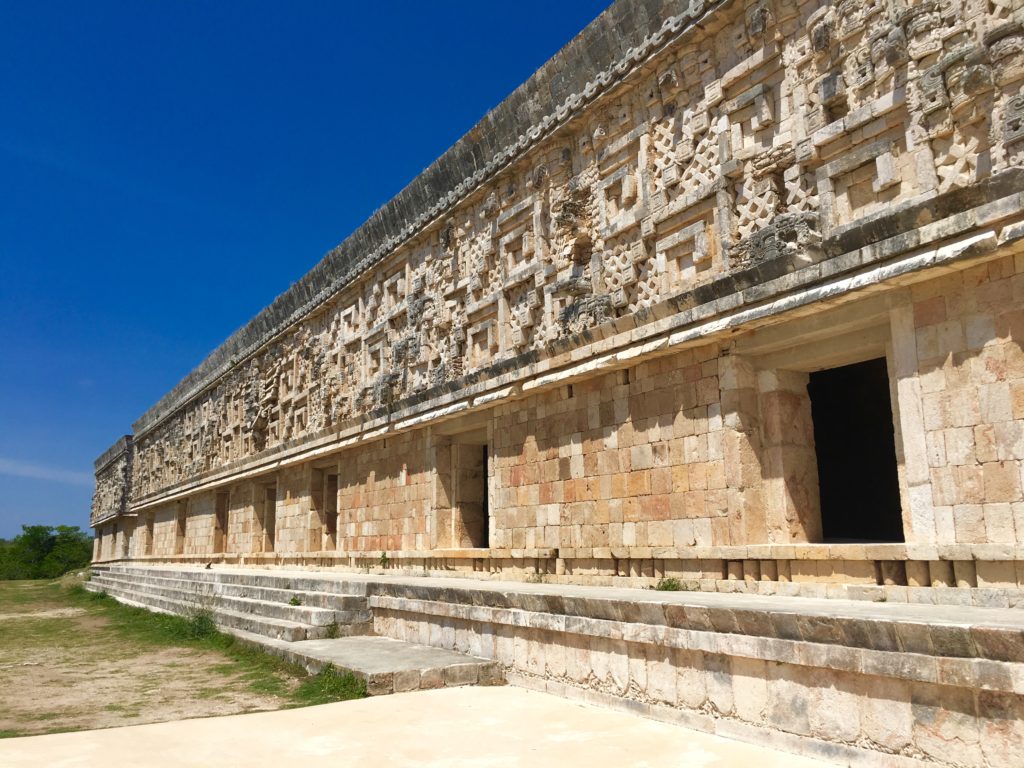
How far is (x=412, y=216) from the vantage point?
36.0 ft

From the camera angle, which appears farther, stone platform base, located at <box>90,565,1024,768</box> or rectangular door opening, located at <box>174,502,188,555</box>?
rectangular door opening, located at <box>174,502,188,555</box>

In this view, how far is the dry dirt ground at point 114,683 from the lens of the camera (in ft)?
17.1

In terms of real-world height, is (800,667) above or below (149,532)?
below

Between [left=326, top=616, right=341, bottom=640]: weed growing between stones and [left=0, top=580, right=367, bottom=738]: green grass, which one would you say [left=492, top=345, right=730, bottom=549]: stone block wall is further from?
[left=0, top=580, right=367, bottom=738]: green grass

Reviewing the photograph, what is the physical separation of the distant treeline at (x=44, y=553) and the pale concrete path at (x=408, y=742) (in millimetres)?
42367

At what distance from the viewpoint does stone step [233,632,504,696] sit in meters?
5.30

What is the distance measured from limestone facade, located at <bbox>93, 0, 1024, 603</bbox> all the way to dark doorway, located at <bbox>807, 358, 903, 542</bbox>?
0.06 metres

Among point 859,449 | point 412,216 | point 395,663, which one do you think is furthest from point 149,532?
point 859,449

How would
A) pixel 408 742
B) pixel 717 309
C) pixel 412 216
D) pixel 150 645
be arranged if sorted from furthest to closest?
1. pixel 412 216
2. pixel 150 645
3. pixel 717 309
4. pixel 408 742

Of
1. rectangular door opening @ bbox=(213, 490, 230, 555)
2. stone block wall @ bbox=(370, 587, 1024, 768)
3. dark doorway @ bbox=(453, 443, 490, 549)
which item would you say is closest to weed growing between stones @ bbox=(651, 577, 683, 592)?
stone block wall @ bbox=(370, 587, 1024, 768)

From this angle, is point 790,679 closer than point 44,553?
Yes

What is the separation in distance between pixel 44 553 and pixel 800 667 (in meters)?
48.6

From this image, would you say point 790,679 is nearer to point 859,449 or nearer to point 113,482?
point 859,449

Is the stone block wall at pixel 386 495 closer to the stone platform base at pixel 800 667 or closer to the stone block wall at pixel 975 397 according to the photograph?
the stone platform base at pixel 800 667
